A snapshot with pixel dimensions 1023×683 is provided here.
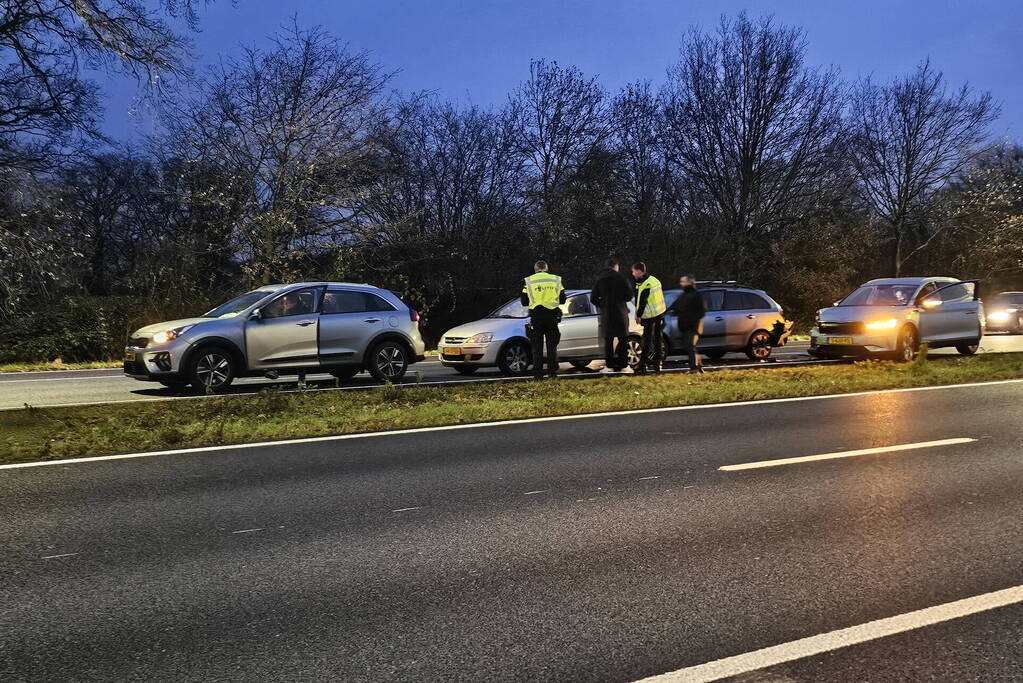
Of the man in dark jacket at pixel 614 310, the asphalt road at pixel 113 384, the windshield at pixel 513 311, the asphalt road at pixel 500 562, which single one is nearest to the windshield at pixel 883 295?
the asphalt road at pixel 113 384

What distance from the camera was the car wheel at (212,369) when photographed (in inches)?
493

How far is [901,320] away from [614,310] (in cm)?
636

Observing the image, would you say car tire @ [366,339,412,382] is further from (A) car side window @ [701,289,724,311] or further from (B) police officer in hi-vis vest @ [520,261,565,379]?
(A) car side window @ [701,289,724,311]

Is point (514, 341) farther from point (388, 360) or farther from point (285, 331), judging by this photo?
→ point (285, 331)

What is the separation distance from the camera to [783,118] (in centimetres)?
3647

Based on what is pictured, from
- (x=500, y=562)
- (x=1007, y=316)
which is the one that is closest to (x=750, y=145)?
(x=1007, y=316)

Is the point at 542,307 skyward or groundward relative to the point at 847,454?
skyward

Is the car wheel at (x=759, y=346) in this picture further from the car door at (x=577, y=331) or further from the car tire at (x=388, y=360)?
the car tire at (x=388, y=360)

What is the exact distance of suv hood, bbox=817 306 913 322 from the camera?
54.8 feet

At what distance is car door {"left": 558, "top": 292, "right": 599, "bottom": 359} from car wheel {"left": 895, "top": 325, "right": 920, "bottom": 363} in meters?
5.97

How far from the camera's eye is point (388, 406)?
10.6 metres

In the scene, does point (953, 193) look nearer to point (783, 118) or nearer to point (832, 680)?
point (783, 118)

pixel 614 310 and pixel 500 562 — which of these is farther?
pixel 614 310

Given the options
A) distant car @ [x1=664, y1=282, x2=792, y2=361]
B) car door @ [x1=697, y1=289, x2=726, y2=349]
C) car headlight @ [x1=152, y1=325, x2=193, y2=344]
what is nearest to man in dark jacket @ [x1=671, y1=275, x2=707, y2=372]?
distant car @ [x1=664, y1=282, x2=792, y2=361]
